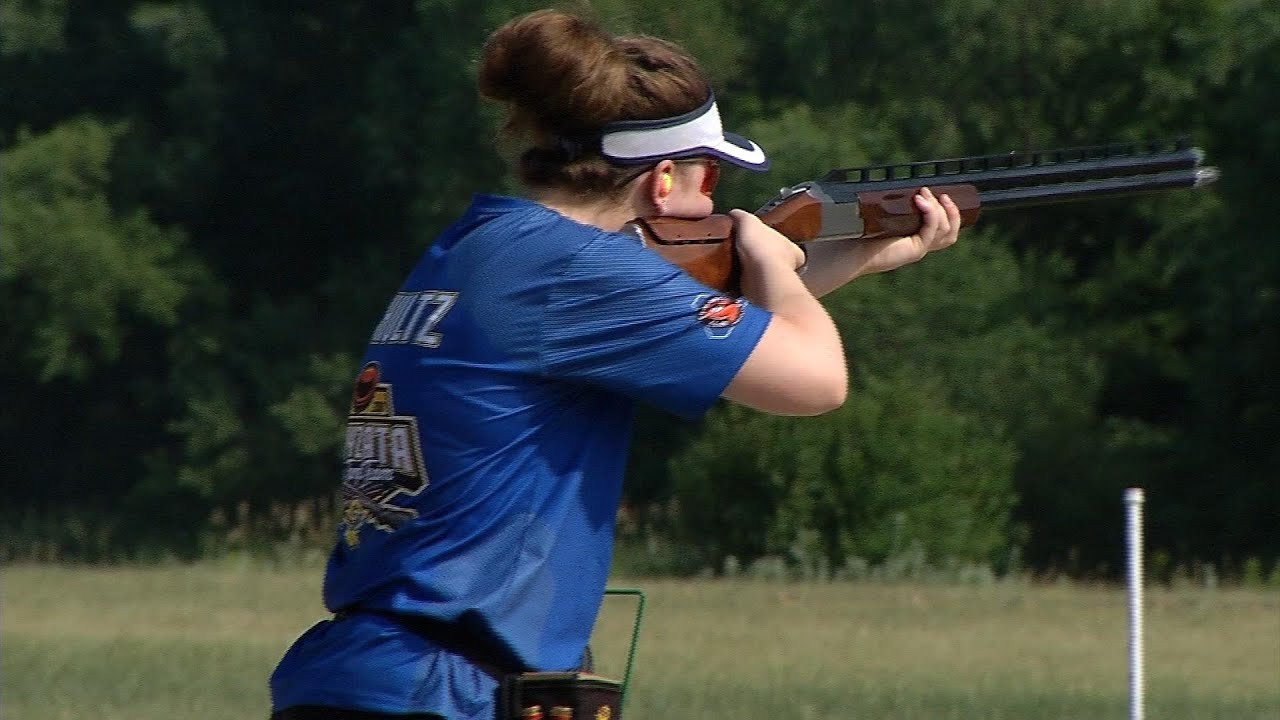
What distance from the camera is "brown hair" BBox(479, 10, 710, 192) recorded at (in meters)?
3.22

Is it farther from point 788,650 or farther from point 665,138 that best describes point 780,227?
point 788,650

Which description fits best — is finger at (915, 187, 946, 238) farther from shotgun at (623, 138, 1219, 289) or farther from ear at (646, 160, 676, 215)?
ear at (646, 160, 676, 215)

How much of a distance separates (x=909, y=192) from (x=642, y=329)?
3.78 feet

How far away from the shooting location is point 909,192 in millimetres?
4148

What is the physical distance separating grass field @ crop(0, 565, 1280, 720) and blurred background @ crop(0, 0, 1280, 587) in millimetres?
5178

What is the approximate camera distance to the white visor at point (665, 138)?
10.6 ft

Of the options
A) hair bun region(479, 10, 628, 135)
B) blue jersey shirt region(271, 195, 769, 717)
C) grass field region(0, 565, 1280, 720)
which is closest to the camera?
blue jersey shirt region(271, 195, 769, 717)

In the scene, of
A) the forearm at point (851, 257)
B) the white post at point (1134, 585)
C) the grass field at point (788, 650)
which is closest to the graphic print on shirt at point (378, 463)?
the forearm at point (851, 257)

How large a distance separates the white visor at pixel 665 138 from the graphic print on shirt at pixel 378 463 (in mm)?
471

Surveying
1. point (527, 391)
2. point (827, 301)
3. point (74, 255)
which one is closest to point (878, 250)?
point (527, 391)

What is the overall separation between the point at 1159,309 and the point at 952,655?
62.5 ft

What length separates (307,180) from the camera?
119 feet

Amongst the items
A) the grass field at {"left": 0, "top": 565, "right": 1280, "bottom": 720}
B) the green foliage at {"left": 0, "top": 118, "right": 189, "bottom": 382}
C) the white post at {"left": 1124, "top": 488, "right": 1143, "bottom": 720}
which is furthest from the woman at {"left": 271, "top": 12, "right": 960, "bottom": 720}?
the green foliage at {"left": 0, "top": 118, "right": 189, "bottom": 382}

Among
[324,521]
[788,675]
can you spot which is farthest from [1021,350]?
[788,675]
